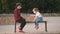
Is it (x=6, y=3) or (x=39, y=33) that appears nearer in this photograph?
(x=39, y=33)

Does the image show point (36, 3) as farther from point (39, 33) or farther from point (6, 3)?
point (39, 33)

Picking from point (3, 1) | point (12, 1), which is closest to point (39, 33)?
point (3, 1)

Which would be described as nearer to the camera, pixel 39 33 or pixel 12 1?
pixel 39 33

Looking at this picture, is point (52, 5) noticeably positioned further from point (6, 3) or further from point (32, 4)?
point (6, 3)

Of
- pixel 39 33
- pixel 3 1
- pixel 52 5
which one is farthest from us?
pixel 52 5

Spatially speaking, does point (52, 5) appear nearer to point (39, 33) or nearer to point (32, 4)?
point (32, 4)

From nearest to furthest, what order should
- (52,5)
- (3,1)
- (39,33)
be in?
(39,33) → (3,1) → (52,5)

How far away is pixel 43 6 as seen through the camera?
41094 mm

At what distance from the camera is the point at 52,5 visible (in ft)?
136

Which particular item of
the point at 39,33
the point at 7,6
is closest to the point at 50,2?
the point at 7,6

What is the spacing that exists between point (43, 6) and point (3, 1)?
6.76 metres

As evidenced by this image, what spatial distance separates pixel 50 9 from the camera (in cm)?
4103

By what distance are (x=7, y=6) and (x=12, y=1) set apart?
70.3 inches

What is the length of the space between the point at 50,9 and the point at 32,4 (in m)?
3.08
